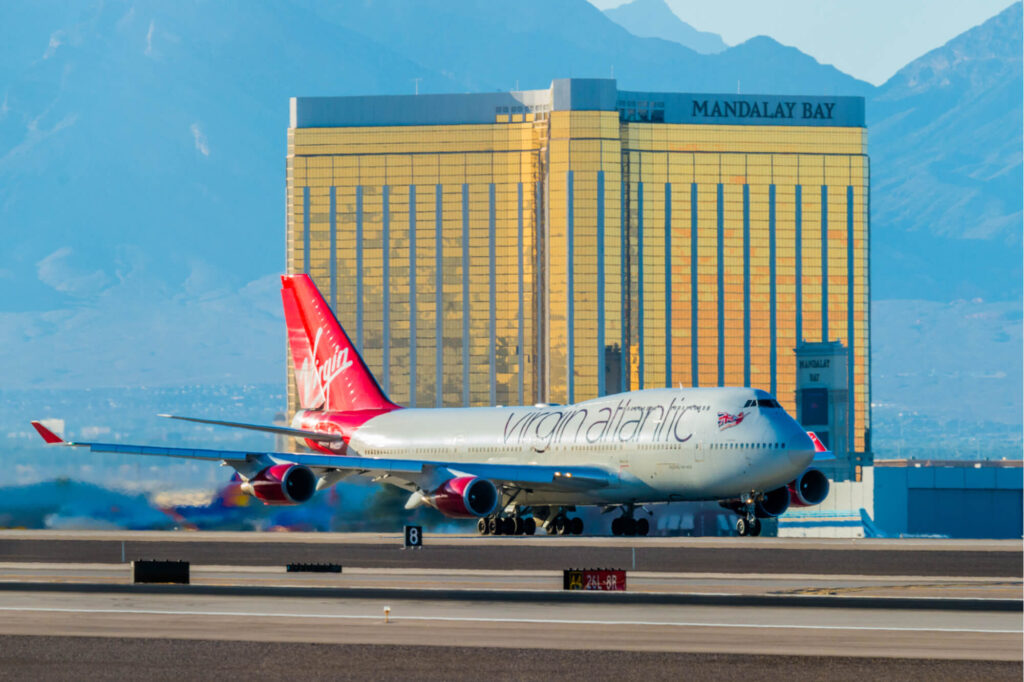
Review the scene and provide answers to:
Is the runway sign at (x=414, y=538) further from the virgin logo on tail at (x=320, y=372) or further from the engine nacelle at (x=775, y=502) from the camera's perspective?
the virgin logo on tail at (x=320, y=372)

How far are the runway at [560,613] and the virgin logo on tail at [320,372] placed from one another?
27.7 meters

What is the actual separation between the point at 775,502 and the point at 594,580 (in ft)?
92.7

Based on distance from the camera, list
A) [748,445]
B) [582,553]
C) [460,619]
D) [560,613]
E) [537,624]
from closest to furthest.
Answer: [537,624] < [460,619] < [560,613] < [582,553] < [748,445]

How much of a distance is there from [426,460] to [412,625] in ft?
150

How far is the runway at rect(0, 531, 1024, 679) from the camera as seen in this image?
2867 centimetres

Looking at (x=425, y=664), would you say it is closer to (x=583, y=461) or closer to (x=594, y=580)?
(x=594, y=580)

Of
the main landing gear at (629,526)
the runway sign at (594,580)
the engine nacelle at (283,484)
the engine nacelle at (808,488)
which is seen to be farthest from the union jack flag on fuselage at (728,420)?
the runway sign at (594,580)

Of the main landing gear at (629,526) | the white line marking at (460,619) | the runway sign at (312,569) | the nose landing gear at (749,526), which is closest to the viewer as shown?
the white line marking at (460,619)

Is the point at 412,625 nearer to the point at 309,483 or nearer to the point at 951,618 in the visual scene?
the point at 951,618

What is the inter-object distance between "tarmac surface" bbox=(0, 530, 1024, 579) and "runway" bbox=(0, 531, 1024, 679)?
0.23 m

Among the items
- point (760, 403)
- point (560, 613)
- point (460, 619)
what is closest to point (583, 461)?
point (760, 403)

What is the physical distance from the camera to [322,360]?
87.4 meters

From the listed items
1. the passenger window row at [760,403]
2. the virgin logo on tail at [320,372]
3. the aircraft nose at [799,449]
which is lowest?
the aircraft nose at [799,449]

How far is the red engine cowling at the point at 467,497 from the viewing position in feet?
218
